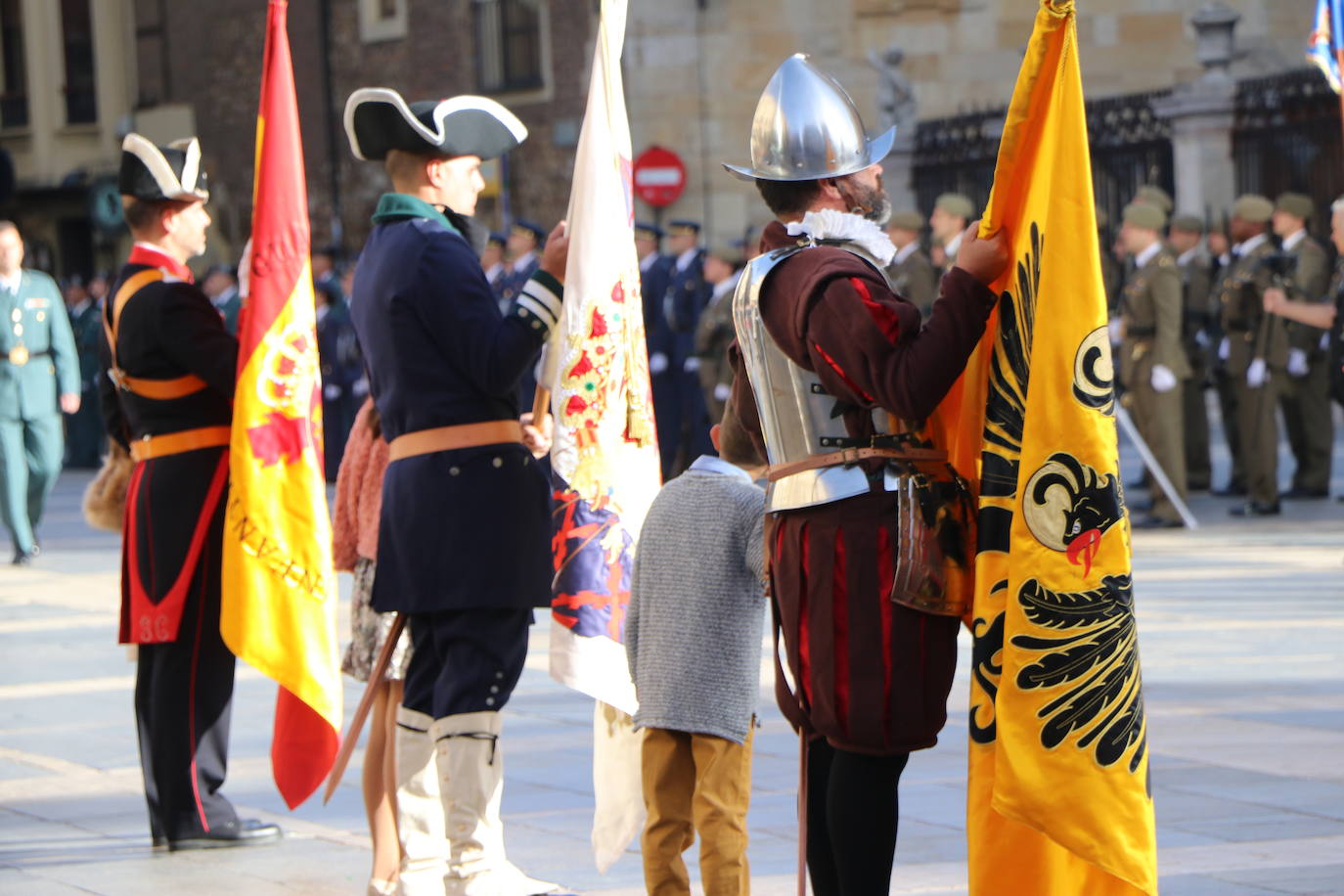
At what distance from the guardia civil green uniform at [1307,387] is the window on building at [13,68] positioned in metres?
29.8

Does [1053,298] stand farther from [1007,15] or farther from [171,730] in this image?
[1007,15]

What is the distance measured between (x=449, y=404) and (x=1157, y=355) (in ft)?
31.1

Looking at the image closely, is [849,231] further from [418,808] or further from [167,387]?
[167,387]

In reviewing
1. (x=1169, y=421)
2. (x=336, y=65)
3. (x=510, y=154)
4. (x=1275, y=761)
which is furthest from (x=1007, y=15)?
(x=1275, y=761)

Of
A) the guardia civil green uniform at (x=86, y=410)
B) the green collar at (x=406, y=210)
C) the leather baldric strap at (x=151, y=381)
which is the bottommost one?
the guardia civil green uniform at (x=86, y=410)

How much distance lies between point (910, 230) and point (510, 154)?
13.5 metres

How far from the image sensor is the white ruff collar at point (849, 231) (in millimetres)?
4480

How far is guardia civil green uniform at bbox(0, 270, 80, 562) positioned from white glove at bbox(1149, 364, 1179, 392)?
6860 millimetres

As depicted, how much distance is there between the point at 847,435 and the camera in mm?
4434

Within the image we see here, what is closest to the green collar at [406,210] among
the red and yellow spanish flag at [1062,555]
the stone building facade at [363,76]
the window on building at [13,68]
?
the red and yellow spanish flag at [1062,555]

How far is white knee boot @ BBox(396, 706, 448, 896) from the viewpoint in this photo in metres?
5.39

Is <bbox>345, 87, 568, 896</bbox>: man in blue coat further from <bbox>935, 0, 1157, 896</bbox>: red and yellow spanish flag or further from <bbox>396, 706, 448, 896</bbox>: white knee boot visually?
<bbox>935, 0, 1157, 896</bbox>: red and yellow spanish flag

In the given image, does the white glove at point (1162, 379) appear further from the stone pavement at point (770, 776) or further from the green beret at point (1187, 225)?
the stone pavement at point (770, 776)

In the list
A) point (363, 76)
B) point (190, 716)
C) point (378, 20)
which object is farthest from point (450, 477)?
point (363, 76)
